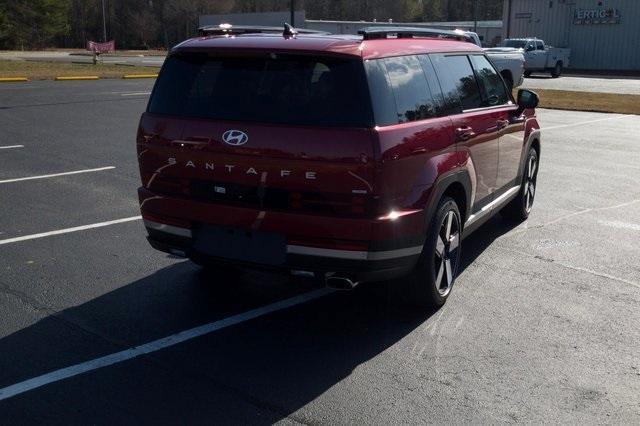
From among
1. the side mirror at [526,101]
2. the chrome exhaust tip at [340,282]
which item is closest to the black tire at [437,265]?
the chrome exhaust tip at [340,282]

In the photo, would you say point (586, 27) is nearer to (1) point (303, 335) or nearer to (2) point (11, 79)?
(2) point (11, 79)

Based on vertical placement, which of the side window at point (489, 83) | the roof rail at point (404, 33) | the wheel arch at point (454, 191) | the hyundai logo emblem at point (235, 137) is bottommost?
the wheel arch at point (454, 191)

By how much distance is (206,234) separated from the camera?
15.4 feet

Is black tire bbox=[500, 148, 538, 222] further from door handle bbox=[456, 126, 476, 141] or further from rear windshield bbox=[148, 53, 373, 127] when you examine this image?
rear windshield bbox=[148, 53, 373, 127]

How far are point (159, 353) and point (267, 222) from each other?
102 cm

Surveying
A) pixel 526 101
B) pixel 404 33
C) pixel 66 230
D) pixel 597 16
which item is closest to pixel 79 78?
pixel 66 230

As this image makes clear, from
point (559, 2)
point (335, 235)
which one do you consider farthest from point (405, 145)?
point (559, 2)

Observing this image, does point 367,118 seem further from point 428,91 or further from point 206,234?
point 206,234

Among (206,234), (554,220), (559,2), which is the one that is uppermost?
(559,2)

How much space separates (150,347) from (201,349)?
311mm

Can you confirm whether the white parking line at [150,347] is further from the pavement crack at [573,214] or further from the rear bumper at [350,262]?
the pavement crack at [573,214]

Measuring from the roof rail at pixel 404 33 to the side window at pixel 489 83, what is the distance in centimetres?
28

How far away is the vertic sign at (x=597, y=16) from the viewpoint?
4825cm

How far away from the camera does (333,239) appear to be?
433 centimetres
